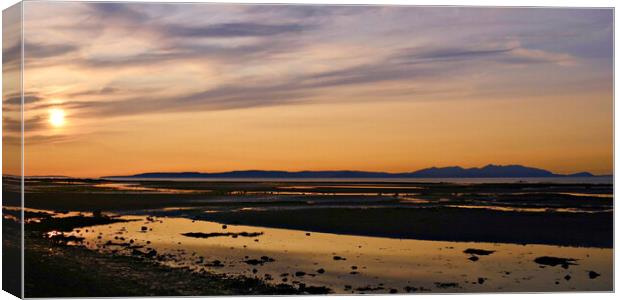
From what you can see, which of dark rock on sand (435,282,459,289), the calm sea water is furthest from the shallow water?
the calm sea water

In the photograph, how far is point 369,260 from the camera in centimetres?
1388

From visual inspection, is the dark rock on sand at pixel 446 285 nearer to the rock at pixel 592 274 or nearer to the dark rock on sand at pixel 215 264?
the rock at pixel 592 274

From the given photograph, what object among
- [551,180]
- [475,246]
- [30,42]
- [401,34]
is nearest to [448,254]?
[475,246]

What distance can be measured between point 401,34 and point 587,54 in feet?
8.45

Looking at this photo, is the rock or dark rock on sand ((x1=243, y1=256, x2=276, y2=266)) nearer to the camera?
dark rock on sand ((x1=243, y1=256, x2=276, y2=266))

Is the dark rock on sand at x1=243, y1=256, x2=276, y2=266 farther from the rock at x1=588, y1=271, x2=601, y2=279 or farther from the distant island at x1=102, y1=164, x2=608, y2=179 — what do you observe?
the rock at x1=588, y1=271, x2=601, y2=279

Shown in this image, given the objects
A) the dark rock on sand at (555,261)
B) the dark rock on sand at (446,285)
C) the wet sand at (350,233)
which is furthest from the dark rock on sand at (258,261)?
the dark rock on sand at (555,261)

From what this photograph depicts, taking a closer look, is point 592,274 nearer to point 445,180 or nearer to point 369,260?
point 445,180

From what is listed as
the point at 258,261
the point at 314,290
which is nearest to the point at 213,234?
the point at 258,261

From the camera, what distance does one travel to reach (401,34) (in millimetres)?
13898

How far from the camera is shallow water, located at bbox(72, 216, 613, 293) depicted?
13734 millimetres

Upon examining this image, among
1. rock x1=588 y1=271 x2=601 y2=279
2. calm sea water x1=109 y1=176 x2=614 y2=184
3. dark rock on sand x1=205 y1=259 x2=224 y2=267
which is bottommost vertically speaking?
rock x1=588 y1=271 x2=601 y2=279

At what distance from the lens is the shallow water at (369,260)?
1373cm

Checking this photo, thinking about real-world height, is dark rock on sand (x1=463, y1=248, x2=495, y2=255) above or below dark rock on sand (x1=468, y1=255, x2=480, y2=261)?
above
